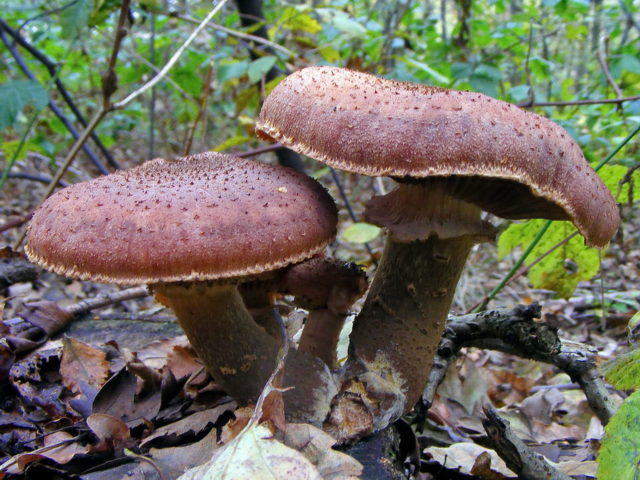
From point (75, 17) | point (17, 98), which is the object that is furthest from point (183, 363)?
point (75, 17)

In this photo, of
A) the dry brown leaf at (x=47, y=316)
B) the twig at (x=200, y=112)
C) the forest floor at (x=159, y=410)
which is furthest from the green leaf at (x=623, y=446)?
the twig at (x=200, y=112)

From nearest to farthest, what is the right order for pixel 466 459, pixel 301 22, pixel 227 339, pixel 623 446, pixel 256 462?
pixel 623 446, pixel 256 462, pixel 227 339, pixel 466 459, pixel 301 22

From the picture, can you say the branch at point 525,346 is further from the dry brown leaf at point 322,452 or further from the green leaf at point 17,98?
the green leaf at point 17,98

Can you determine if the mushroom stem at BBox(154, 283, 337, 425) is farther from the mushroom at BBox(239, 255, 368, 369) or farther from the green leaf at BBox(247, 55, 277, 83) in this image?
the green leaf at BBox(247, 55, 277, 83)

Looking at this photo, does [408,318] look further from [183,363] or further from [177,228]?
[183,363]

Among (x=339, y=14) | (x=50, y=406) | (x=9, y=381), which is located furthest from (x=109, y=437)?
(x=339, y=14)

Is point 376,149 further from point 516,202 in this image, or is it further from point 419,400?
point 419,400

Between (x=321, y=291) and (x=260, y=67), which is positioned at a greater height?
(x=260, y=67)
